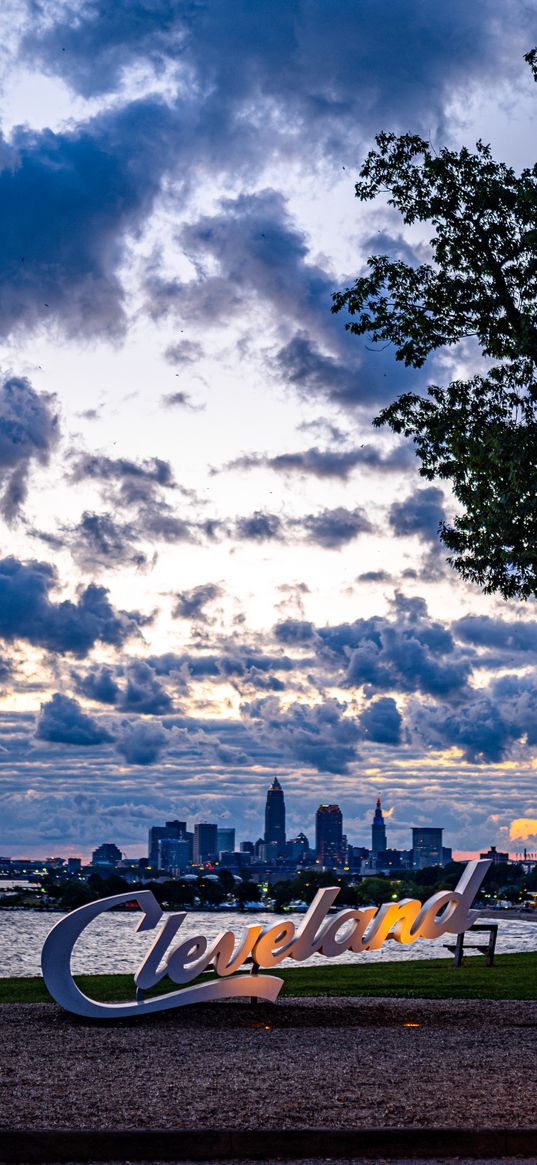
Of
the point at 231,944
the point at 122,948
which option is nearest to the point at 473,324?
the point at 231,944

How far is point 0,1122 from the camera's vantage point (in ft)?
34.0

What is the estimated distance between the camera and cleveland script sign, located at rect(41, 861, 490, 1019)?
17.9 metres

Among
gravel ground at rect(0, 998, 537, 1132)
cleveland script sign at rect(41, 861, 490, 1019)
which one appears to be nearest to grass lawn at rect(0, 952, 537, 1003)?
cleveland script sign at rect(41, 861, 490, 1019)

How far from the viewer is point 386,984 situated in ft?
86.4

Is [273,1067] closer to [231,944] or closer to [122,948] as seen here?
[231,944]

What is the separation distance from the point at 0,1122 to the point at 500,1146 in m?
4.10

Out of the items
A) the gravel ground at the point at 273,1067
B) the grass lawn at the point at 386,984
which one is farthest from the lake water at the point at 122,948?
the gravel ground at the point at 273,1067

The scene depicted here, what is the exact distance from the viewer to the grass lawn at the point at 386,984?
947 inches

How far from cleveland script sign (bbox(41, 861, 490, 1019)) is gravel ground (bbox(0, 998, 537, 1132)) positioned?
32 cm

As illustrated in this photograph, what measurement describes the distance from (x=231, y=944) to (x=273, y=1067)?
5446mm

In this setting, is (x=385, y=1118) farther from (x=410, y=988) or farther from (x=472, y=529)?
(x=410, y=988)

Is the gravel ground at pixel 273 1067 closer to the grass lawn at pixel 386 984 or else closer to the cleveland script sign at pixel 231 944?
the cleveland script sign at pixel 231 944

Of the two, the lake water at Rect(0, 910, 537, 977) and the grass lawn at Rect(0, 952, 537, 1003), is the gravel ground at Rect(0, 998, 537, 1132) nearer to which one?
the lake water at Rect(0, 910, 537, 977)

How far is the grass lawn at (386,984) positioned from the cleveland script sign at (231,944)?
276cm
